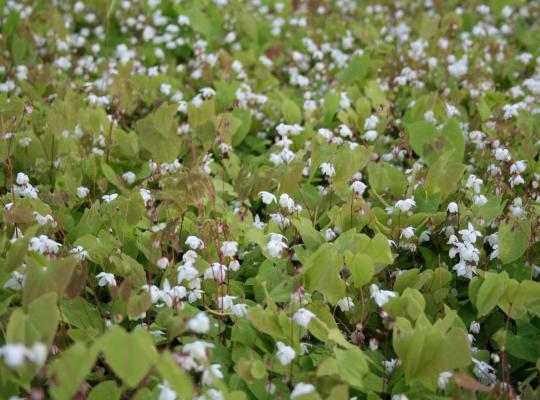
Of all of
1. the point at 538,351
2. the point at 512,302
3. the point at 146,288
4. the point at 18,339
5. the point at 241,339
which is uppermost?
the point at 18,339

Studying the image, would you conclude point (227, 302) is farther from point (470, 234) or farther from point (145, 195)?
point (470, 234)

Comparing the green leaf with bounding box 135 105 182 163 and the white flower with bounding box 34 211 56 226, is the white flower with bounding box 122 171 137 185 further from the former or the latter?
the white flower with bounding box 34 211 56 226

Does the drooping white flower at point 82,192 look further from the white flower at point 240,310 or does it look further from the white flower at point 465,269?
the white flower at point 465,269

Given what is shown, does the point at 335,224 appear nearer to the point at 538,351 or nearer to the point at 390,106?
the point at 538,351

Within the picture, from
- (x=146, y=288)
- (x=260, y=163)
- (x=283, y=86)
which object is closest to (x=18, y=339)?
(x=146, y=288)

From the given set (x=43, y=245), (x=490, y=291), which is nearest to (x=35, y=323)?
(x=43, y=245)

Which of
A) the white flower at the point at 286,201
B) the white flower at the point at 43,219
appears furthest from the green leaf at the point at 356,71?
the white flower at the point at 43,219
